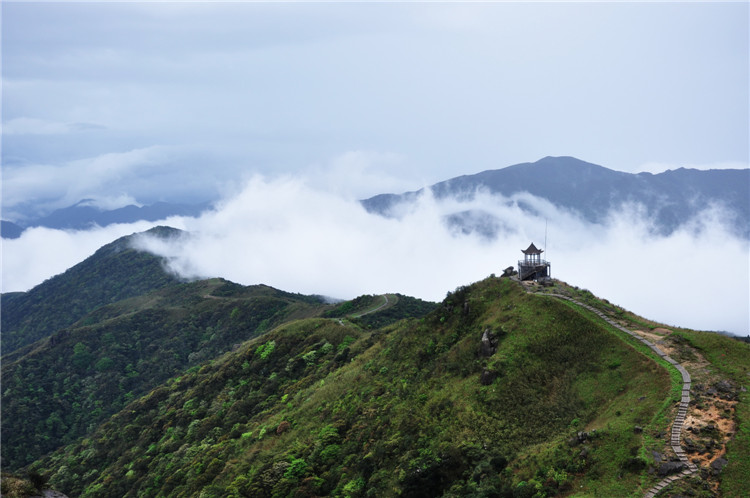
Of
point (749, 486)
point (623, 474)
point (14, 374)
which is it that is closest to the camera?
point (749, 486)

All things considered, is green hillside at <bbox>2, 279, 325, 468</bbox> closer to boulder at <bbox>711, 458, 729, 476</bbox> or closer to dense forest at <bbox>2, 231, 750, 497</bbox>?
dense forest at <bbox>2, 231, 750, 497</bbox>

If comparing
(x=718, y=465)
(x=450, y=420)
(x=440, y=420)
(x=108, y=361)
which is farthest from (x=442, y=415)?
(x=108, y=361)

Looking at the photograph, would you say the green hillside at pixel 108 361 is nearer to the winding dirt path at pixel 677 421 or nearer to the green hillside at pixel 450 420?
the green hillside at pixel 450 420

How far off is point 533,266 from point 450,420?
25.4 meters

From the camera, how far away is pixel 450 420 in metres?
39.4

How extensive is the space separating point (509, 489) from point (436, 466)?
6.67m

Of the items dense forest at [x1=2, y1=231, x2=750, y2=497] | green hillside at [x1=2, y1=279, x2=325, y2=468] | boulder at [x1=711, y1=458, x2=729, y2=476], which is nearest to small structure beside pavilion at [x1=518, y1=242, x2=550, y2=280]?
dense forest at [x1=2, y1=231, x2=750, y2=497]

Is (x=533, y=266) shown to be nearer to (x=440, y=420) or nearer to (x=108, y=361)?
(x=440, y=420)

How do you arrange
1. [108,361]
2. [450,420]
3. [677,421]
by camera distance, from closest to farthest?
1. [677,421]
2. [450,420]
3. [108,361]

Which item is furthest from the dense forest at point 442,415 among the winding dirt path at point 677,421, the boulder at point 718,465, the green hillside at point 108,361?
the green hillside at point 108,361

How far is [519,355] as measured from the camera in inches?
1652

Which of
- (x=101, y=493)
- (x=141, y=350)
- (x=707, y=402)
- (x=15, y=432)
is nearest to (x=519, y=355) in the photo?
(x=707, y=402)

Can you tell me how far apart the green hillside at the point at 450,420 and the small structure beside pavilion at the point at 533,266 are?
13.3 ft

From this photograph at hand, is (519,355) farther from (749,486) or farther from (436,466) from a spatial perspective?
(749,486)
